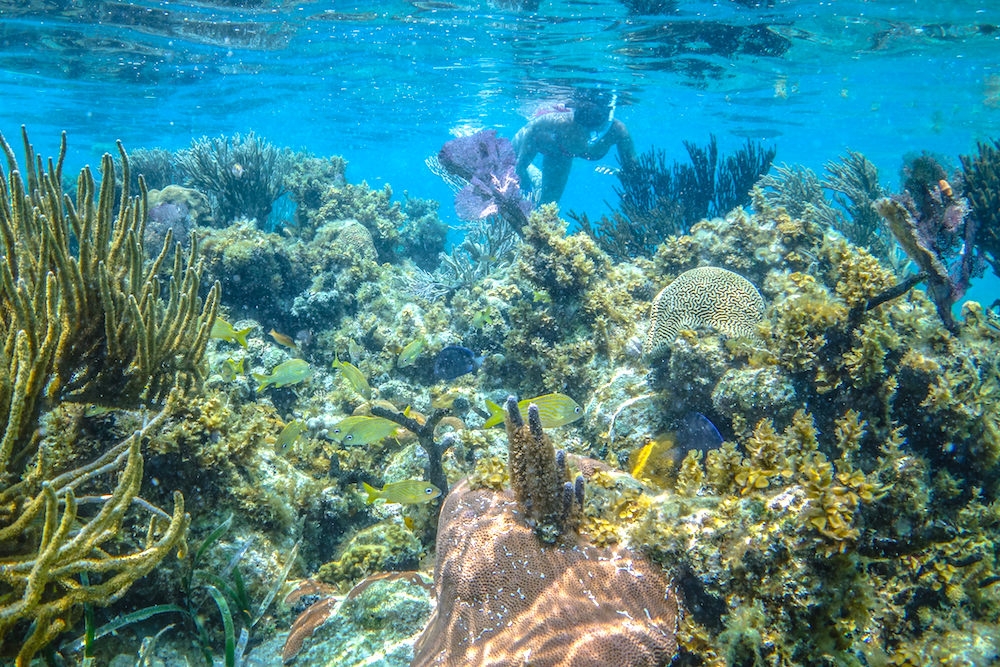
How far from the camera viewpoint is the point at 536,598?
2.76 meters

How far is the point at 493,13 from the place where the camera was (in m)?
15.0

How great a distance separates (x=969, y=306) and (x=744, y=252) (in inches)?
100

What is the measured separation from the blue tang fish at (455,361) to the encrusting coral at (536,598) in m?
3.05

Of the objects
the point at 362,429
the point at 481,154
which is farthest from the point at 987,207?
the point at 362,429

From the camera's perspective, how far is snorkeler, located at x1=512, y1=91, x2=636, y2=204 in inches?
651

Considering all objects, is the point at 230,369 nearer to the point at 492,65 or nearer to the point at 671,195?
the point at 671,195

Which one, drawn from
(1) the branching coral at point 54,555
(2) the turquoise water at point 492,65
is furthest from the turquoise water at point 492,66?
(1) the branching coral at point 54,555

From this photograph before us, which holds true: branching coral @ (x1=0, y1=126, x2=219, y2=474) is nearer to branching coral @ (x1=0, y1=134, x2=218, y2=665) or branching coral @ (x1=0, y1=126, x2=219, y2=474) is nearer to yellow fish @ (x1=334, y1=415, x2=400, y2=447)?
branching coral @ (x1=0, y1=134, x2=218, y2=665)

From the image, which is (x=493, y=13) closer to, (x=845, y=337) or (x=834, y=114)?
(x=845, y=337)

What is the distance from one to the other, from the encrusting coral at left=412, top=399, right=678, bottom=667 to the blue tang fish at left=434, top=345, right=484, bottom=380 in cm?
305

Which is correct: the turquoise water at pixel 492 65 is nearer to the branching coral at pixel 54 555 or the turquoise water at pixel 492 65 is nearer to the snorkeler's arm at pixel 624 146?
the snorkeler's arm at pixel 624 146

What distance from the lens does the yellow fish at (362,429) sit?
4.57 m

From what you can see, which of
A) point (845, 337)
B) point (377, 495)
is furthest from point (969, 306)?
point (377, 495)

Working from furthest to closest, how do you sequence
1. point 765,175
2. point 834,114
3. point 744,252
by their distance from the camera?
point 834,114 < point 765,175 < point 744,252
